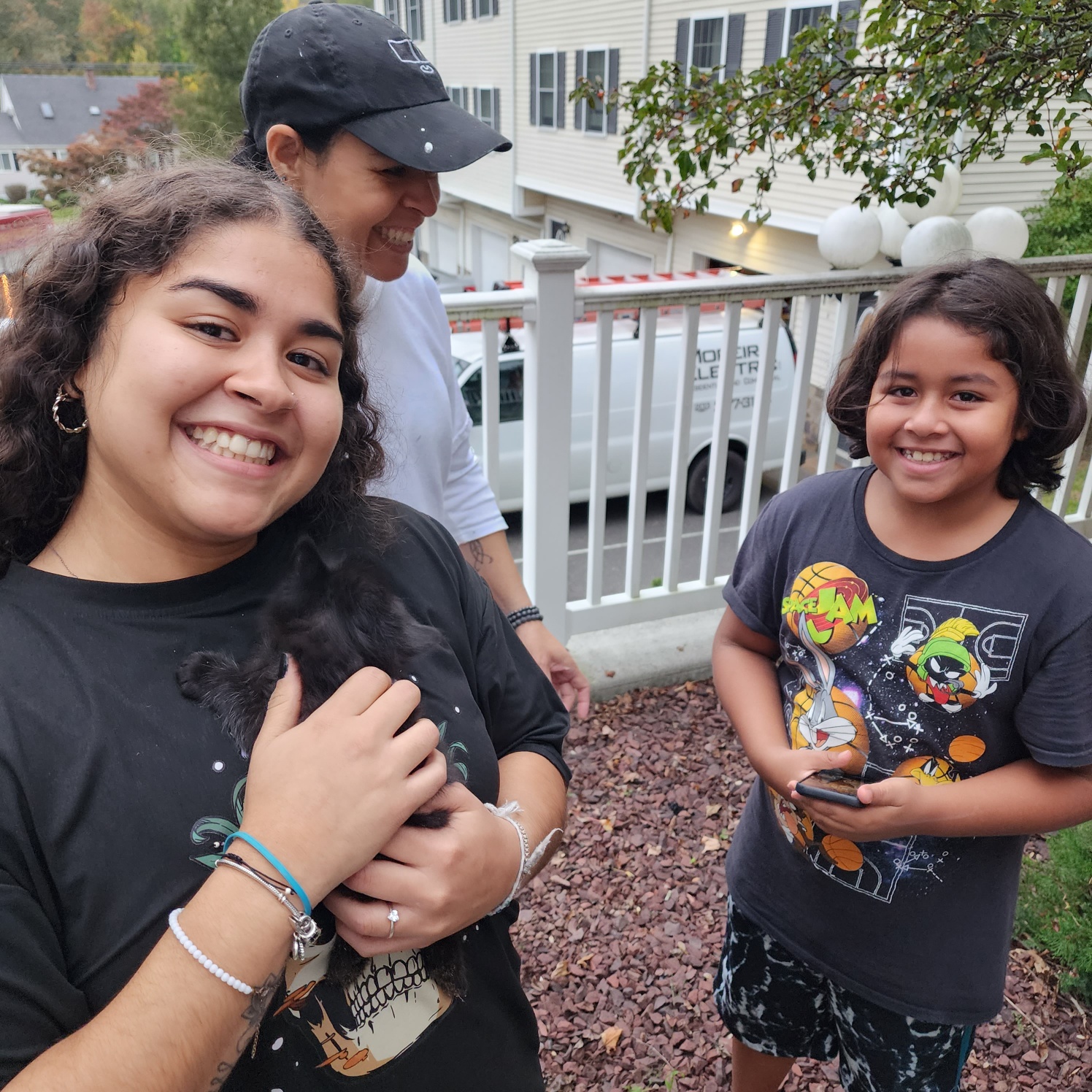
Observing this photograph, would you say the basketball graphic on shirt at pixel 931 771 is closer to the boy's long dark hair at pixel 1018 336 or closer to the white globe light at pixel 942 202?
the boy's long dark hair at pixel 1018 336

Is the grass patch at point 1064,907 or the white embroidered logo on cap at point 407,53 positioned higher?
the white embroidered logo on cap at point 407,53

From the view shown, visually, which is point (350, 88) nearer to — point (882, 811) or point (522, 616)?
point (522, 616)

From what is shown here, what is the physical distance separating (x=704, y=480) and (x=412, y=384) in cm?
799

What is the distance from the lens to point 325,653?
101 centimetres

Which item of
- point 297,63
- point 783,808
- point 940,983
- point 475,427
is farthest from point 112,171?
point 475,427

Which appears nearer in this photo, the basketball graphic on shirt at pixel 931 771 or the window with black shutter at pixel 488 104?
the basketball graphic on shirt at pixel 931 771

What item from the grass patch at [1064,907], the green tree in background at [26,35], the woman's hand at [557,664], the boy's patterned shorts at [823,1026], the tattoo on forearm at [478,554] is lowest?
the grass patch at [1064,907]

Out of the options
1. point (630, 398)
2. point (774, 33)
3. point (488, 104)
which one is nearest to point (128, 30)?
point (488, 104)

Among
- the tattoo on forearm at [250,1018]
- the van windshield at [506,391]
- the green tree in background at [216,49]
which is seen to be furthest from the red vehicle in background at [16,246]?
the green tree in background at [216,49]

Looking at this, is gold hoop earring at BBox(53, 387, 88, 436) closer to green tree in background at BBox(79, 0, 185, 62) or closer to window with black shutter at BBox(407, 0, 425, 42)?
green tree in background at BBox(79, 0, 185, 62)

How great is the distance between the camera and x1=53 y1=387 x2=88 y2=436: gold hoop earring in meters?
0.99

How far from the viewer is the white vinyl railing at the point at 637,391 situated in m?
3.30

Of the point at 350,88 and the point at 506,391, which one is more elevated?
the point at 350,88

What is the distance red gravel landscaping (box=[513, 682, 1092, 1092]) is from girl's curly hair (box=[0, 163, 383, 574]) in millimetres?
2053
